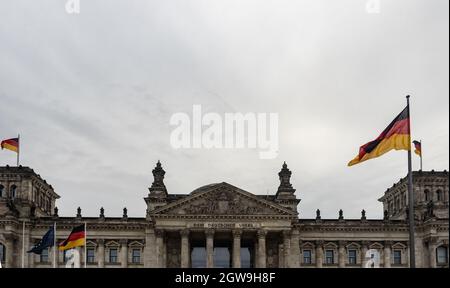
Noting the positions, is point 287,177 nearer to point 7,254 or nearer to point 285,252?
point 285,252

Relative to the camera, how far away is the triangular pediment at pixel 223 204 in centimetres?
7775

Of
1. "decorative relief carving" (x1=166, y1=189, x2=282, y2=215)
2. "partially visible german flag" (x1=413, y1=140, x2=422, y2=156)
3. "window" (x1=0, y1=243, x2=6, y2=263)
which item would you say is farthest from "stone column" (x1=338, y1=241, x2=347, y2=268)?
"window" (x1=0, y1=243, x2=6, y2=263)

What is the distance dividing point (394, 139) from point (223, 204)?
50.8 metres

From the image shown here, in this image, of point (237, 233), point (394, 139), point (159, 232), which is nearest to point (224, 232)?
point (237, 233)

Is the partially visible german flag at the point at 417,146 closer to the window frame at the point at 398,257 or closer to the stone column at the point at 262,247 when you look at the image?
the stone column at the point at 262,247

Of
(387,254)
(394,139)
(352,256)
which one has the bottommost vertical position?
(352,256)

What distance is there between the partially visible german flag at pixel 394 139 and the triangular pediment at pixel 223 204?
48541 millimetres

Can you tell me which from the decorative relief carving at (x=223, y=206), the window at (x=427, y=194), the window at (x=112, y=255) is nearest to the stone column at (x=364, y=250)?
the window at (x=427, y=194)

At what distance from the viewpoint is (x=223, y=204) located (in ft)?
257

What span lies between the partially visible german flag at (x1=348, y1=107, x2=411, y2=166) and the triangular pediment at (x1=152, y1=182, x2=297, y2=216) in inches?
1911

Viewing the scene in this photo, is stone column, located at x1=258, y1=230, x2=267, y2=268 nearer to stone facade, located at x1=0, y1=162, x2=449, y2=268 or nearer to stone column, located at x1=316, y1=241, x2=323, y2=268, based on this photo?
stone facade, located at x1=0, y1=162, x2=449, y2=268

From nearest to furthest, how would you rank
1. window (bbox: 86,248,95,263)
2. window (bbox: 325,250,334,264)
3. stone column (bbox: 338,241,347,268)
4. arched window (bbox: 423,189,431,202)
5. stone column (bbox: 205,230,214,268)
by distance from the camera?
Answer: 1. stone column (bbox: 205,230,214,268)
2. window (bbox: 86,248,95,263)
3. stone column (bbox: 338,241,347,268)
4. window (bbox: 325,250,334,264)
5. arched window (bbox: 423,189,431,202)

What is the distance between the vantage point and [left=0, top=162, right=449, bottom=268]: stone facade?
Answer: 255 feet

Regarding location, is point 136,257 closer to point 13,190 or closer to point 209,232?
point 209,232
